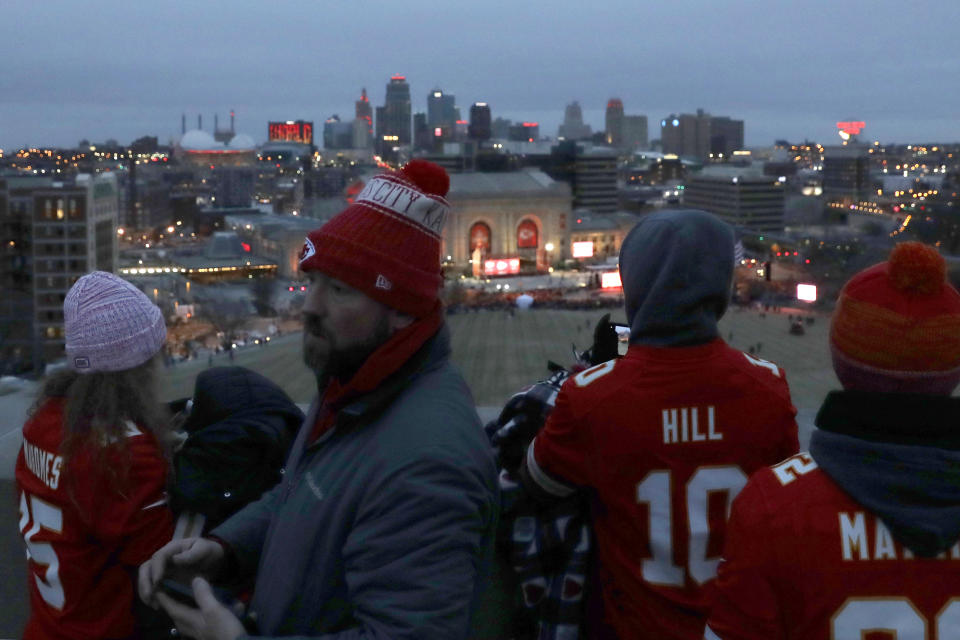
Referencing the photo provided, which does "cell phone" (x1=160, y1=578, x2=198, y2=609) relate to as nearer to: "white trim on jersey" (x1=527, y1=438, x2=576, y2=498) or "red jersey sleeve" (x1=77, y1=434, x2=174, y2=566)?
"red jersey sleeve" (x1=77, y1=434, x2=174, y2=566)

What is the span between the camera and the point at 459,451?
113 cm

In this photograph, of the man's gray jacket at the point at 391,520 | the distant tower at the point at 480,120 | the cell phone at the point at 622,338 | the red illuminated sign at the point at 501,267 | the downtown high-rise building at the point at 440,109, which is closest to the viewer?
the man's gray jacket at the point at 391,520

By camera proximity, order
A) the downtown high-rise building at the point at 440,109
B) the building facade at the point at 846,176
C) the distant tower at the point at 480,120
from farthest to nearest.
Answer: the downtown high-rise building at the point at 440,109
the distant tower at the point at 480,120
the building facade at the point at 846,176

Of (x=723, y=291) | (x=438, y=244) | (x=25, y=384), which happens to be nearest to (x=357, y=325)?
(x=438, y=244)

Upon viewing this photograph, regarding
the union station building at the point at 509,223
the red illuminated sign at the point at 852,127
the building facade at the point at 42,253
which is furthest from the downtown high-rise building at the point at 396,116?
the building facade at the point at 42,253

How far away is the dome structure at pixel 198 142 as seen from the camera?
103438 mm

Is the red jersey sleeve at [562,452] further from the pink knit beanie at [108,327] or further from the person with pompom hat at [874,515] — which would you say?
the pink knit beanie at [108,327]

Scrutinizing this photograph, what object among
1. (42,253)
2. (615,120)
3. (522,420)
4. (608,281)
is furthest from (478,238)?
(615,120)

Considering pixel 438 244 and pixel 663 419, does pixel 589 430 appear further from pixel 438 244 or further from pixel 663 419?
pixel 438 244

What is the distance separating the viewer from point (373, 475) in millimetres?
1135

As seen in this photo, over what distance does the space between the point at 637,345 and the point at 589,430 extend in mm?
174

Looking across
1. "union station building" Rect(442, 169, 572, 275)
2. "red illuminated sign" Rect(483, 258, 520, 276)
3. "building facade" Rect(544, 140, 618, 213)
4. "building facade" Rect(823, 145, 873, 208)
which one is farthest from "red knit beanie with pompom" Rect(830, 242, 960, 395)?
"building facade" Rect(823, 145, 873, 208)

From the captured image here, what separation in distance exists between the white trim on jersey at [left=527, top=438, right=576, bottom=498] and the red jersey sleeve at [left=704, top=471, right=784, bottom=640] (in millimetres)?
454

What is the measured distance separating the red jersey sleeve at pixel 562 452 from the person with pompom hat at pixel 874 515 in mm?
421
